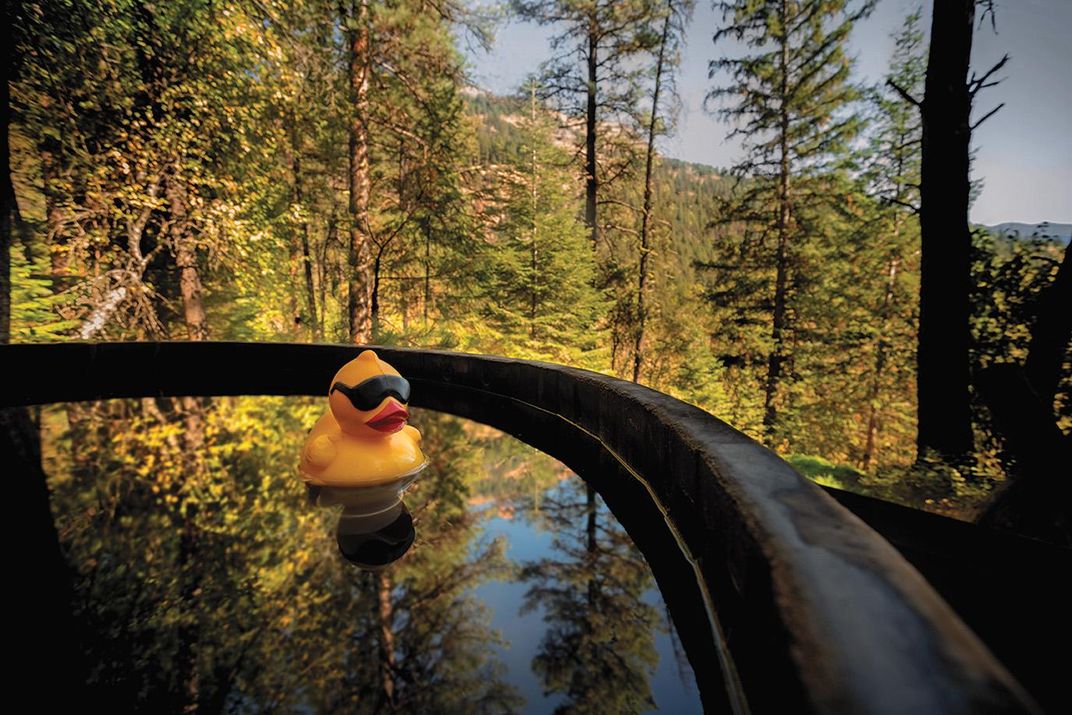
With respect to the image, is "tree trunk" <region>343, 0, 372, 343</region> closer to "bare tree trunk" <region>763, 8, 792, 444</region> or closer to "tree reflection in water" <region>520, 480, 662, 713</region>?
"tree reflection in water" <region>520, 480, 662, 713</region>

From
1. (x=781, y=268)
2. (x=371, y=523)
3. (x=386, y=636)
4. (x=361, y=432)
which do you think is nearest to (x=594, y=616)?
(x=386, y=636)

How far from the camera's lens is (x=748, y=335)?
48.9ft

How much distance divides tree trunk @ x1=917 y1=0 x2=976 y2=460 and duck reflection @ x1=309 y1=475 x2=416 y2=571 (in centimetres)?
514

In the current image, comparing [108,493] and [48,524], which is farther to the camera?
[108,493]

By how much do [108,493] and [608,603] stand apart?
3703mm

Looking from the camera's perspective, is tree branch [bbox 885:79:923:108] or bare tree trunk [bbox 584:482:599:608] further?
tree branch [bbox 885:79:923:108]

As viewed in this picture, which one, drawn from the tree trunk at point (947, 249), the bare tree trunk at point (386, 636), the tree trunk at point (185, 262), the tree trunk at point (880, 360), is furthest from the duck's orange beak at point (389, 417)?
the tree trunk at point (880, 360)

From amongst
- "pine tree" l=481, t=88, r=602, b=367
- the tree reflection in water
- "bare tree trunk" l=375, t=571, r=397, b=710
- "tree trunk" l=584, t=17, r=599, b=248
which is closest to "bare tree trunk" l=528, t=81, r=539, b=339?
"pine tree" l=481, t=88, r=602, b=367

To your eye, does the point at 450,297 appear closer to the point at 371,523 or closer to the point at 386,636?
the point at 371,523

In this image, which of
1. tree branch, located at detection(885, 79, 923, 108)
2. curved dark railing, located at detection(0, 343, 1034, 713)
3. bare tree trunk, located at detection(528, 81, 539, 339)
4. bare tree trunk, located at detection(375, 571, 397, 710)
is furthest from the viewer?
bare tree trunk, located at detection(528, 81, 539, 339)

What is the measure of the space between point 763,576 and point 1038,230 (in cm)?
655

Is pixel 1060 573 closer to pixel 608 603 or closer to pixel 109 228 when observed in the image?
pixel 608 603

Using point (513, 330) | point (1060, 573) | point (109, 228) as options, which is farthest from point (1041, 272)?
point (109, 228)

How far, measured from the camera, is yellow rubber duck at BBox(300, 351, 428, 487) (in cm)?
340
